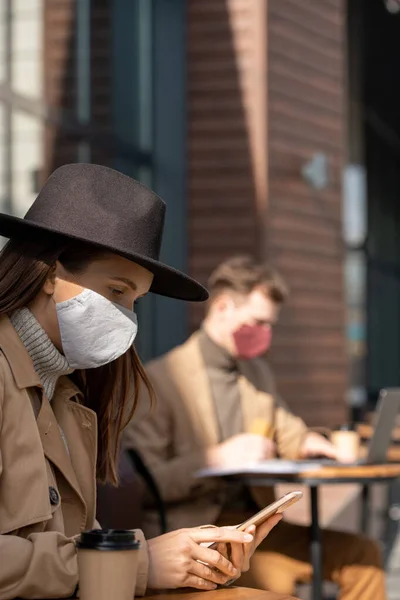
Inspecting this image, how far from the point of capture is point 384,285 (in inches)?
774

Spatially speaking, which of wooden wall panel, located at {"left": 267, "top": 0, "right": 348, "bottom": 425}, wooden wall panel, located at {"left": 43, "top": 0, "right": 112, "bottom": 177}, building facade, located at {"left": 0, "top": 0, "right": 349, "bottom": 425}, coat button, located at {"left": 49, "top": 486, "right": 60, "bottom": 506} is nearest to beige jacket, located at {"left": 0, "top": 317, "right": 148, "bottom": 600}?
coat button, located at {"left": 49, "top": 486, "right": 60, "bottom": 506}

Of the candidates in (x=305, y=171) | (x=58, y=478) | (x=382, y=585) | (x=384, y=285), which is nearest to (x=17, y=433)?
(x=58, y=478)

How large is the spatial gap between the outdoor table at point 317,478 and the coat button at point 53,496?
220cm

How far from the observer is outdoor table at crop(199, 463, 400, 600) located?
452 cm

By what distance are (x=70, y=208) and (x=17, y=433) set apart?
41 centimetres

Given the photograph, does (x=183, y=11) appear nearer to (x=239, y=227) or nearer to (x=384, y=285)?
(x=239, y=227)

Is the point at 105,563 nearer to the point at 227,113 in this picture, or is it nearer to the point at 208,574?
the point at 208,574

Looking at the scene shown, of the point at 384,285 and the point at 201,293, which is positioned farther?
the point at 384,285

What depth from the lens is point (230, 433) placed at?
4.85 meters

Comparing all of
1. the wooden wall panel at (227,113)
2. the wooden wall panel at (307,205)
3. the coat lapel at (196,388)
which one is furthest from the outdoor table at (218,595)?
the wooden wall panel at (307,205)

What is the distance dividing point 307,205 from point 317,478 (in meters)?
6.59

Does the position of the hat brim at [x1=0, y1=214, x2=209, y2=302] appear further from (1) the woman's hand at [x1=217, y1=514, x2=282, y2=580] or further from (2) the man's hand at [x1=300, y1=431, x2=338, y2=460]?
(2) the man's hand at [x1=300, y1=431, x2=338, y2=460]

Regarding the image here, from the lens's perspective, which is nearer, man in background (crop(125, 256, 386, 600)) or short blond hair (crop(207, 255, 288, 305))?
man in background (crop(125, 256, 386, 600))

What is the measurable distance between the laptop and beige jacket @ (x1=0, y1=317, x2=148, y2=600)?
2.66 m
